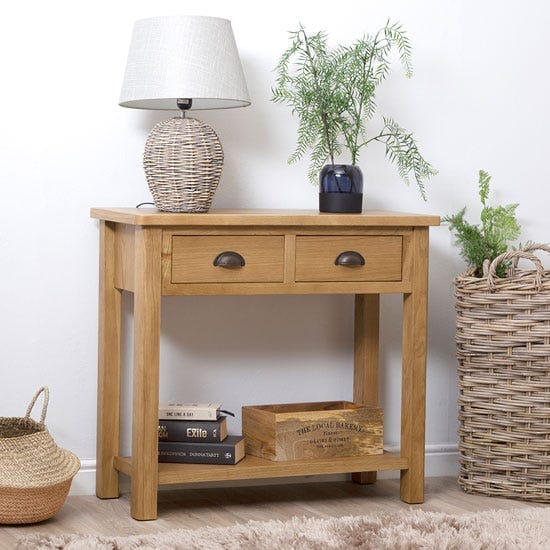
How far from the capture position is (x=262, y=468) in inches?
103

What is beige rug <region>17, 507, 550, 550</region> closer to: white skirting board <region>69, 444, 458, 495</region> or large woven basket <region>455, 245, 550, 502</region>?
large woven basket <region>455, 245, 550, 502</region>

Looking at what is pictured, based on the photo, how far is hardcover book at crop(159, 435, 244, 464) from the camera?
8.57ft

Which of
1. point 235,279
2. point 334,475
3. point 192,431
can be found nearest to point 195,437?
point 192,431

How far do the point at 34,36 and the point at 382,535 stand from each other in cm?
147

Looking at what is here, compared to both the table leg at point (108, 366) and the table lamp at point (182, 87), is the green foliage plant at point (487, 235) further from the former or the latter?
the table leg at point (108, 366)

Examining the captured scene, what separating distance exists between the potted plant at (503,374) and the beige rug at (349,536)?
318 mm

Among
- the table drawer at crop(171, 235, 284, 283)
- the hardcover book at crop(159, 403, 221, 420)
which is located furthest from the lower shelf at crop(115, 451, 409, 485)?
the table drawer at crop(171, 235, 284, 283)

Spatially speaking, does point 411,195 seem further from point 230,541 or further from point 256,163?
point 230,541

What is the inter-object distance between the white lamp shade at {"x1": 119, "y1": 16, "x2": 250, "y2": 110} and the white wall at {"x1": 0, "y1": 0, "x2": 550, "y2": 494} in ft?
0.85

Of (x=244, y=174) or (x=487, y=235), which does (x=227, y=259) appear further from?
(x=487, y=235)

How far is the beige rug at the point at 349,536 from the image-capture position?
7.41 feet

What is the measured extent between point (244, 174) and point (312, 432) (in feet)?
2.37

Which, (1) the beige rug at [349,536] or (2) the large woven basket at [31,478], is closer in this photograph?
(1) the beige rug at [349,536]

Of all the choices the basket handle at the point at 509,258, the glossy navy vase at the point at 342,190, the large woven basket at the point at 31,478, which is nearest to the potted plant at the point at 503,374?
the basket handle at the point at 509,258
